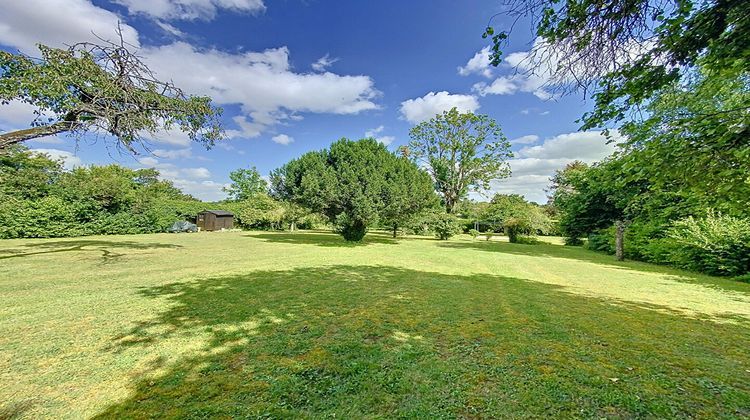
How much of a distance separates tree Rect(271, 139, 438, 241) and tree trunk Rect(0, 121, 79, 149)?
912 centimetres

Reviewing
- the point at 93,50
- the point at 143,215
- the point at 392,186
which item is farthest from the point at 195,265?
the point at 143,215

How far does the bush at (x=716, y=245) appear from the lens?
8.55 meters

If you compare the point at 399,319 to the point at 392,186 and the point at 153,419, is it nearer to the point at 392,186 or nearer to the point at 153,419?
the point at 153,419

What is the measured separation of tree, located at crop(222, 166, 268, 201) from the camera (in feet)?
146

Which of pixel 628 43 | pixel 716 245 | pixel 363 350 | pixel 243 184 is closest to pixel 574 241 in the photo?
pixel 716 245

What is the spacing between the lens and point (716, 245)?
8.98 meters

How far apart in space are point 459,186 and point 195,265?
23.9 metres

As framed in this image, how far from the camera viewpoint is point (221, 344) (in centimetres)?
336

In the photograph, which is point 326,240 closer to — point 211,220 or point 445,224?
point 445,224

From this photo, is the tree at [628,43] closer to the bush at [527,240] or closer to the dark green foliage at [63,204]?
the bush at [527,240]

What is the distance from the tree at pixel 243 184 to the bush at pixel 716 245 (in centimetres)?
4470

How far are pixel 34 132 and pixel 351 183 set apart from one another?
36.2 feet

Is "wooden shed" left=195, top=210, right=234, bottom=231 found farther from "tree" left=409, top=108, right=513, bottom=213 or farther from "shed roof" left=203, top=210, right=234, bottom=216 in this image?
"tree" left=409, top=108, right=513, bottom=213

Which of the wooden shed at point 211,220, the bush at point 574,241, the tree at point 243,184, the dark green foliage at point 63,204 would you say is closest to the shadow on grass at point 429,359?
the dark green foliage at point 63,204
